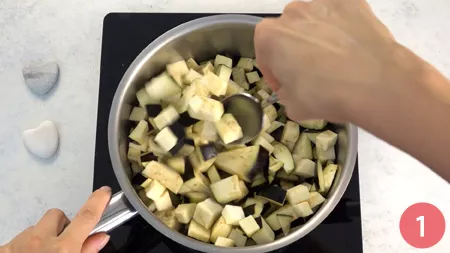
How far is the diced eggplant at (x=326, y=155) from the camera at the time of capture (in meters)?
0.93

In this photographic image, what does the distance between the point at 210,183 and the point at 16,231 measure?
0.38 m

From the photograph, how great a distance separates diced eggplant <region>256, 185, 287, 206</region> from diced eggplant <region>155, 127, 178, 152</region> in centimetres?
17

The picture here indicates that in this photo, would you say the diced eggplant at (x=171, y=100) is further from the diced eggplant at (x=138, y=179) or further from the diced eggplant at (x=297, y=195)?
the diced eggplant at (x=297, y=195)

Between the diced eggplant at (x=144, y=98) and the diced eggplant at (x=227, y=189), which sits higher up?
the diced eggplant at (x=144, y=98)

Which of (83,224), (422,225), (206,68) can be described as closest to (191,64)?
(206,68)

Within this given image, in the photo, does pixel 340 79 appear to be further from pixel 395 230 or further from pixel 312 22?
pixel 395 230

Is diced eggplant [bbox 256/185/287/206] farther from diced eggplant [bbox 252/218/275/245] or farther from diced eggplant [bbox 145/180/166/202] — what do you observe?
diced eggplant [bbox 145/180/166/202]

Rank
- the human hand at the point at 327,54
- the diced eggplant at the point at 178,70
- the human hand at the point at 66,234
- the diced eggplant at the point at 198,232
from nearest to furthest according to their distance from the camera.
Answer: the human hand at the point at 327,54 < the human hand at the point at 66,234 < the diced eggplant at the point at 198,232 < the diced eggplant at the point at 178,70

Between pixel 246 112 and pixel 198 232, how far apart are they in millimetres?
226

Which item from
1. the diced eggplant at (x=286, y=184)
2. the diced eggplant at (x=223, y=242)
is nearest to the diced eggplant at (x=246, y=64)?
the diced eggplant at (x=286, y=184)

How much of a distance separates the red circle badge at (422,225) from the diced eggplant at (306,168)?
0.20 metres

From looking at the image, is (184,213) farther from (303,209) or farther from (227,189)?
(303,209)

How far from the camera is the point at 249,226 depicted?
0.87m

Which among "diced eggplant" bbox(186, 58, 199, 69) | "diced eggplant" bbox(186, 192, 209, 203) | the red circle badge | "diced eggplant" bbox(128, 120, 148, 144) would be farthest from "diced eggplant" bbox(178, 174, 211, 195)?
the red circle badge
